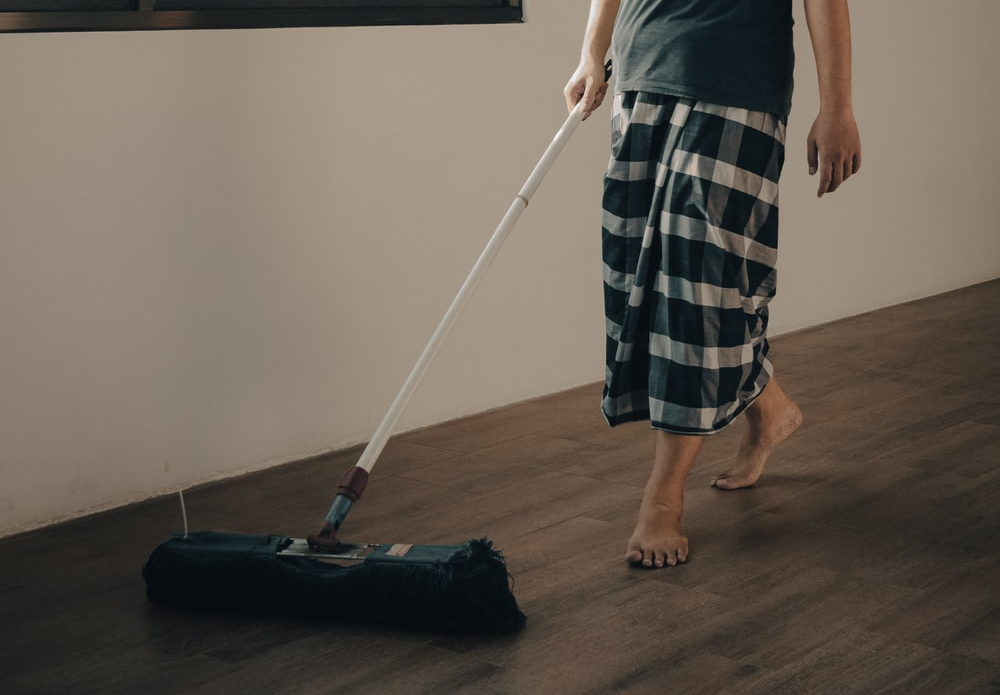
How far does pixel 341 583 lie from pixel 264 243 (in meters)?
1.00

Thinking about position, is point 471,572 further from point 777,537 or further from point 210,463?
point 210,463

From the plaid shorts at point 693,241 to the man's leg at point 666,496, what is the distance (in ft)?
0.14

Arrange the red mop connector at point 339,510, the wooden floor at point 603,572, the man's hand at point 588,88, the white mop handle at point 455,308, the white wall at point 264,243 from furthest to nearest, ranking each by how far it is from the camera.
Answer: the white wall at point 264,243, the man's hand at point 588,88, the white mop handle at point 455,308, the red mop connector at point 339,510, the wooden floor at point 603,572

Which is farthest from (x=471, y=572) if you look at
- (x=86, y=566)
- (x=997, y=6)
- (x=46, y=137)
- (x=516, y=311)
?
(x=997, y=6)

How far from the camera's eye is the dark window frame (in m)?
2.16

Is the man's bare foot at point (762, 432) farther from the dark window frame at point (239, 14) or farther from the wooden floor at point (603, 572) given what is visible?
the dark window frame at point (239, 14)

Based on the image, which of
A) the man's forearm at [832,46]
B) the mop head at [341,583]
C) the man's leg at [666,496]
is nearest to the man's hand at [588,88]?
the man's forearm at [832,46]

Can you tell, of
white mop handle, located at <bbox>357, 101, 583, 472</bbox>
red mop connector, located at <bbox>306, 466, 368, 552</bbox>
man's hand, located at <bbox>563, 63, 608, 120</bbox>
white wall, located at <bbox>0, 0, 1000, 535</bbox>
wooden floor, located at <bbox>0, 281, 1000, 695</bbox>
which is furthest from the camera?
white wall, located at <bbox>0, 0, 1000, 535</bbox>

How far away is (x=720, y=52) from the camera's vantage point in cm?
190

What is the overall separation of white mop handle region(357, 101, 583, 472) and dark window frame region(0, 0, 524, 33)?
0.74 m

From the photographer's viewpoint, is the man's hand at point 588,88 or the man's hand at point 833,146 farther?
the man's hand at point 588,88

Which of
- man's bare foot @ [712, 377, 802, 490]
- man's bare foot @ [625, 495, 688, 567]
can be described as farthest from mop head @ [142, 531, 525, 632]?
man's bare foot @ [712, 377, 802, 490]

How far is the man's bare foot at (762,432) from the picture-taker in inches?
88.9

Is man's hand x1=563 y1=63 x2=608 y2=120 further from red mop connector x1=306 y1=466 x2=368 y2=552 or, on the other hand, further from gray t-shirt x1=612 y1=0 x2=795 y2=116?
red mop connector x1=306 y1=466 x2=368 y2=552
